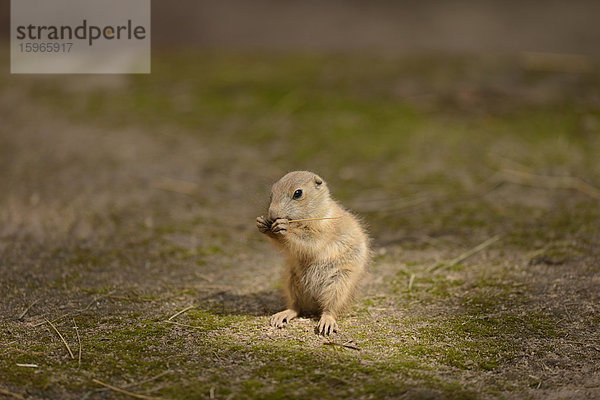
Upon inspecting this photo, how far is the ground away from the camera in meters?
2.90

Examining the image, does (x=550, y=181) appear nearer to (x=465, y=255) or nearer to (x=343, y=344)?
(x=465, y=255)

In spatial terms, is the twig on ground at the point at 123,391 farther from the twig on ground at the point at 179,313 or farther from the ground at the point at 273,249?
the twig on ground at the point at 179,313

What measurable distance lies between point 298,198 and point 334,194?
2.07 metres

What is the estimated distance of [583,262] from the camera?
159 inches

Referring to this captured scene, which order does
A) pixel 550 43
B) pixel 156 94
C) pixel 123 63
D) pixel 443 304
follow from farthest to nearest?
pixel 550 43 < pixel 123 63 < pixel 156 94 < pixel 443 304

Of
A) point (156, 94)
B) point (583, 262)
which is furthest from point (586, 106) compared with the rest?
→ point (156, 94)

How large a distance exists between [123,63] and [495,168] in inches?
213

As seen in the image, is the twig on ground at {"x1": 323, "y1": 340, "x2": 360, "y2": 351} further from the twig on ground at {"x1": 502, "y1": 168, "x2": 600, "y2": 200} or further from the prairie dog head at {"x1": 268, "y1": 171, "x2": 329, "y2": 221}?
the twig on ground at {"x1": 502, "y1": 168, "x2": 600, "y2": 200}

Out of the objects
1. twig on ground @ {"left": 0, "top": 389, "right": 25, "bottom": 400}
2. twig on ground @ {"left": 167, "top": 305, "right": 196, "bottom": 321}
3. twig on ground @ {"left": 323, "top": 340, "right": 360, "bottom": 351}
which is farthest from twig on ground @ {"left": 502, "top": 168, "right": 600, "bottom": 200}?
twig on ground @ {"left": 0, "top": 389, "right": 25, "bottom": 400}

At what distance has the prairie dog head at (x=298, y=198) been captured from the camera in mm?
3479

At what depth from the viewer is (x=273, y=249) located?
4.60m

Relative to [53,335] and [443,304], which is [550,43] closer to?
[443,304]

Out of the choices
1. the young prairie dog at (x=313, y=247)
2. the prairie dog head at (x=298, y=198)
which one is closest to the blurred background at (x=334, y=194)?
the young prairie dog at (x=313, y=247)

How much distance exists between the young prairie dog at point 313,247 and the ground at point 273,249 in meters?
0.16
